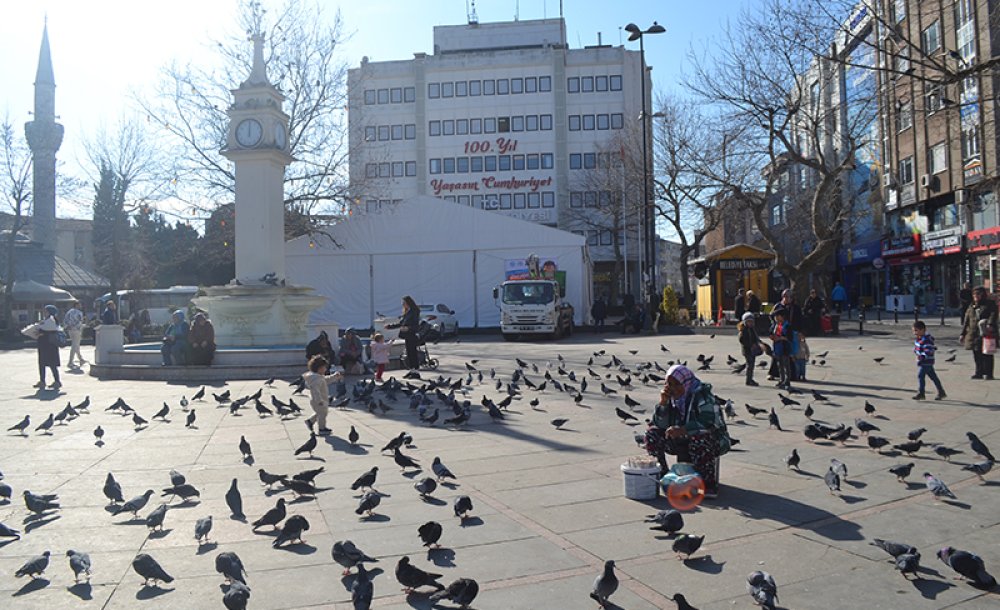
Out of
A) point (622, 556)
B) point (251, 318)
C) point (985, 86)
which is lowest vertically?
point (622, 556)

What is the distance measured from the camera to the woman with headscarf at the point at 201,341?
17.3 metres

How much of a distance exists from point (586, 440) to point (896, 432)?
12.6 feet

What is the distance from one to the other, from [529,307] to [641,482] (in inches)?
917

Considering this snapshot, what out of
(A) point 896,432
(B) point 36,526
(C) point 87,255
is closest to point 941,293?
(A) point 896,432

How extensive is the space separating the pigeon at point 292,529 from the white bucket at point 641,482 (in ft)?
8.95

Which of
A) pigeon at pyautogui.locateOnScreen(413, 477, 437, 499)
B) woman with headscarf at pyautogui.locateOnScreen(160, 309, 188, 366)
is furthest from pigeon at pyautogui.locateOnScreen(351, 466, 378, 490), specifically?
woman with headscarf at pyautogui.locateOnScreen(160, 309, 188, 366)

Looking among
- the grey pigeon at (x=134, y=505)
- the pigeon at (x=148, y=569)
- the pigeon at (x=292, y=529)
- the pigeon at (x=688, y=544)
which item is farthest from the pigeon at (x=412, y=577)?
the grey pigeon at (x=134, y=505)

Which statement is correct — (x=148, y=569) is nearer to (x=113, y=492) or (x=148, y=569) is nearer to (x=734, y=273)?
(x=113, y=492)

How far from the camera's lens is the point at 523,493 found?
6.95 metres

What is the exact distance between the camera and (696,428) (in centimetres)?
657

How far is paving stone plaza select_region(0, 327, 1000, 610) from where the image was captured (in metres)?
4.62

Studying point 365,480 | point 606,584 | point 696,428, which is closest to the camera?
point 606,584

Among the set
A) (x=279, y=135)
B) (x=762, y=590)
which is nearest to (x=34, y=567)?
(x=762, y=590)

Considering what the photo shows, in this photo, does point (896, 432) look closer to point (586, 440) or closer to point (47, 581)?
point (586, 440)
